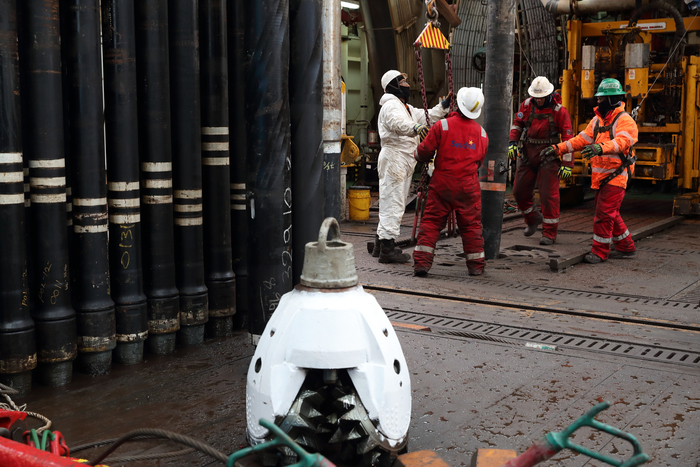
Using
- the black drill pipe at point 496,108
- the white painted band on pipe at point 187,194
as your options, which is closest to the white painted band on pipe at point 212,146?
the white painted band on pipe at point 187,194

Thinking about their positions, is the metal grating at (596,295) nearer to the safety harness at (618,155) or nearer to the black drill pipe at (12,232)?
the safety harness at (618,155)

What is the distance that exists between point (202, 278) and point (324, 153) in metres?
1.06

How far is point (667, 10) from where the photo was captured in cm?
1090

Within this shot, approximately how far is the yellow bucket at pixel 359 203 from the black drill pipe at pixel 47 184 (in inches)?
283

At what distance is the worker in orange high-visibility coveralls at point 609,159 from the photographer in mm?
7246

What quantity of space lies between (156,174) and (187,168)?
0.79 feet

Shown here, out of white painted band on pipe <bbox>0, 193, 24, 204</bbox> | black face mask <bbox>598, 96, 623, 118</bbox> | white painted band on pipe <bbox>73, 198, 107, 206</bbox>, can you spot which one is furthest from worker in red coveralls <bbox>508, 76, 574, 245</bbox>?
white painted band on pipe <bbox>0, 193, 24, 204</bbox>

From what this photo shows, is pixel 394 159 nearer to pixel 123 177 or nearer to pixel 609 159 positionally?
pixel 609 159

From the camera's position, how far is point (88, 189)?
146 inches

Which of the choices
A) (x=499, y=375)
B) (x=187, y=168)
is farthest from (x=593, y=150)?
(x=187, y=168)

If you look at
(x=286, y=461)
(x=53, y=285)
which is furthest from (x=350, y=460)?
(x=53, y=285)

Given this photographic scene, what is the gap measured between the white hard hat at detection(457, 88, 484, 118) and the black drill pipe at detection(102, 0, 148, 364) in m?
3.42

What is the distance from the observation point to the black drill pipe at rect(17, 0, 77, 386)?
345cm

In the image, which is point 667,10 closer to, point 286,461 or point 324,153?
point 324,153
